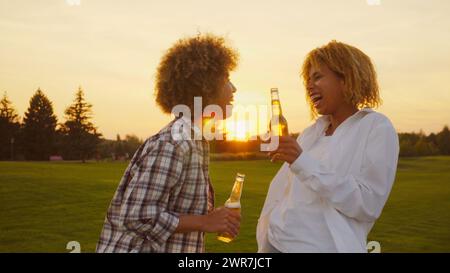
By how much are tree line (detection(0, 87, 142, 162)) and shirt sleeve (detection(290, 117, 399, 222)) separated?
80.5 feet

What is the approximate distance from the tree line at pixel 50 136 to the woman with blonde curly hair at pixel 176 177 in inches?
952

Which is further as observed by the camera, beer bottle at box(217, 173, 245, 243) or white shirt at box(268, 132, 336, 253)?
beer bottle at box(217, 173, 245, 243)

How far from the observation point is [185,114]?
8.25ft

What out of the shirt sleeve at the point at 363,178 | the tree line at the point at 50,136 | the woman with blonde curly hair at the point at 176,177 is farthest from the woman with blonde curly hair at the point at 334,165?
the tree line at the point at 50,136

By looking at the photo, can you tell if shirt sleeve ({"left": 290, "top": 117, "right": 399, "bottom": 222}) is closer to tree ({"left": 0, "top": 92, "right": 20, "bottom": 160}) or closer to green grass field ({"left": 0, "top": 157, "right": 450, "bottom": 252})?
green grass field ({"left": 0, "top": 157, "right": 450, "bottom": 252})

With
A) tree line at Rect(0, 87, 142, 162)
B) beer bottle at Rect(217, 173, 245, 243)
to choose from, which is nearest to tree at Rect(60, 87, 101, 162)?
tree line at Rect(0, 87, 142, 162)

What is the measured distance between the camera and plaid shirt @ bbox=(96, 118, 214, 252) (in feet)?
7.44

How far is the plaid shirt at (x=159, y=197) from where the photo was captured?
227 cm

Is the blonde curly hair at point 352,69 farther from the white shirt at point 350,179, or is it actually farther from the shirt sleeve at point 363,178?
the shirt sleeve at point 363,178

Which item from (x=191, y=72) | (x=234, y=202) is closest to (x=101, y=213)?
(x=234, y=202)

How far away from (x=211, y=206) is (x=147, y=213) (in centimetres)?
46

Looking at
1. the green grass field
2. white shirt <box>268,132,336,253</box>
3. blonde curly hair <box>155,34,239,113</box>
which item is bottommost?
the green grass field

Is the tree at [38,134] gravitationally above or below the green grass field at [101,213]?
above
